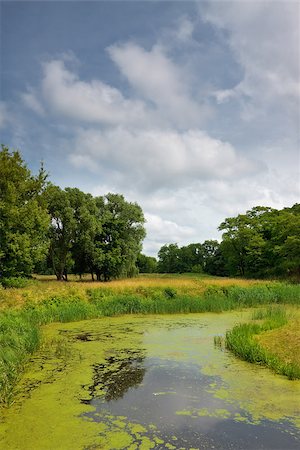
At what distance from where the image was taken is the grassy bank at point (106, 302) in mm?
11927

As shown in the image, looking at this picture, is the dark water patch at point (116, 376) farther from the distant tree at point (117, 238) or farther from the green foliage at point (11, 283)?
the distant tree at point (117, 238)

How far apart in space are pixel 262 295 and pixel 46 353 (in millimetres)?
16591

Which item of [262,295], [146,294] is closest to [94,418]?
[146,294]

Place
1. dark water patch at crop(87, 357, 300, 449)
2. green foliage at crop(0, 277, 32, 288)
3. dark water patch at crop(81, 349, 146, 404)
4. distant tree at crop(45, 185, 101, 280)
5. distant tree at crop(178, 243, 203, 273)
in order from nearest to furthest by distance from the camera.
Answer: dark water patch at crop(87, 357, 300, 449) → dark water patch at crop(81, 349, 146, 404) → green foliage at crop(0, 277, 32, 288) → distant tree at crop(45, 185, 101, 280) → distant tree at crop(178, 243, 203, 273)

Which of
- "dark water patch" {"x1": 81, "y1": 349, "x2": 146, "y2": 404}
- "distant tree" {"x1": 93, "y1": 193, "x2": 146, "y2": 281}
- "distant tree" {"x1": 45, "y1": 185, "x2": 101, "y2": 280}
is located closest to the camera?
A: "dark water patch" {"x1": 81, "y1": 349, "x2": 146, "y2": 404}

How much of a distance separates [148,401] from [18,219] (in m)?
19.8

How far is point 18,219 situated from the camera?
2456cm

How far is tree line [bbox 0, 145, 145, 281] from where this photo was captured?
24.2 metres

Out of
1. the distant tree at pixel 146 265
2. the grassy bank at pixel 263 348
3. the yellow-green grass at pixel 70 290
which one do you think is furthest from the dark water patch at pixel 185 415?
the distant tree at pixel 146 265

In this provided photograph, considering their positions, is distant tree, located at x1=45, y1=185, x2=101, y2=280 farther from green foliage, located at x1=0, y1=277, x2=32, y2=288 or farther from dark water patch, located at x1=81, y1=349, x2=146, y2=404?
dark water patch, located at x1=81, y1=349, x2=146, y2=404

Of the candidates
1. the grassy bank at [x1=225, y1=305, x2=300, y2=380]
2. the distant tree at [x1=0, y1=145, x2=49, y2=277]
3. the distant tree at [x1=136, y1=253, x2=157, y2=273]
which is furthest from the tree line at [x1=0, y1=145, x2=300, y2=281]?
the distant tree at [x1=136, y1=253, x2=157, y2=273]

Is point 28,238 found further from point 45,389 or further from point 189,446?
point 189,446

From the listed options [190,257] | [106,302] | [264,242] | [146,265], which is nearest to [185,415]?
[106,302]

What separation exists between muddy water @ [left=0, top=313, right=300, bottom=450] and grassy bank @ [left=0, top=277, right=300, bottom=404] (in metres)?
1.28
